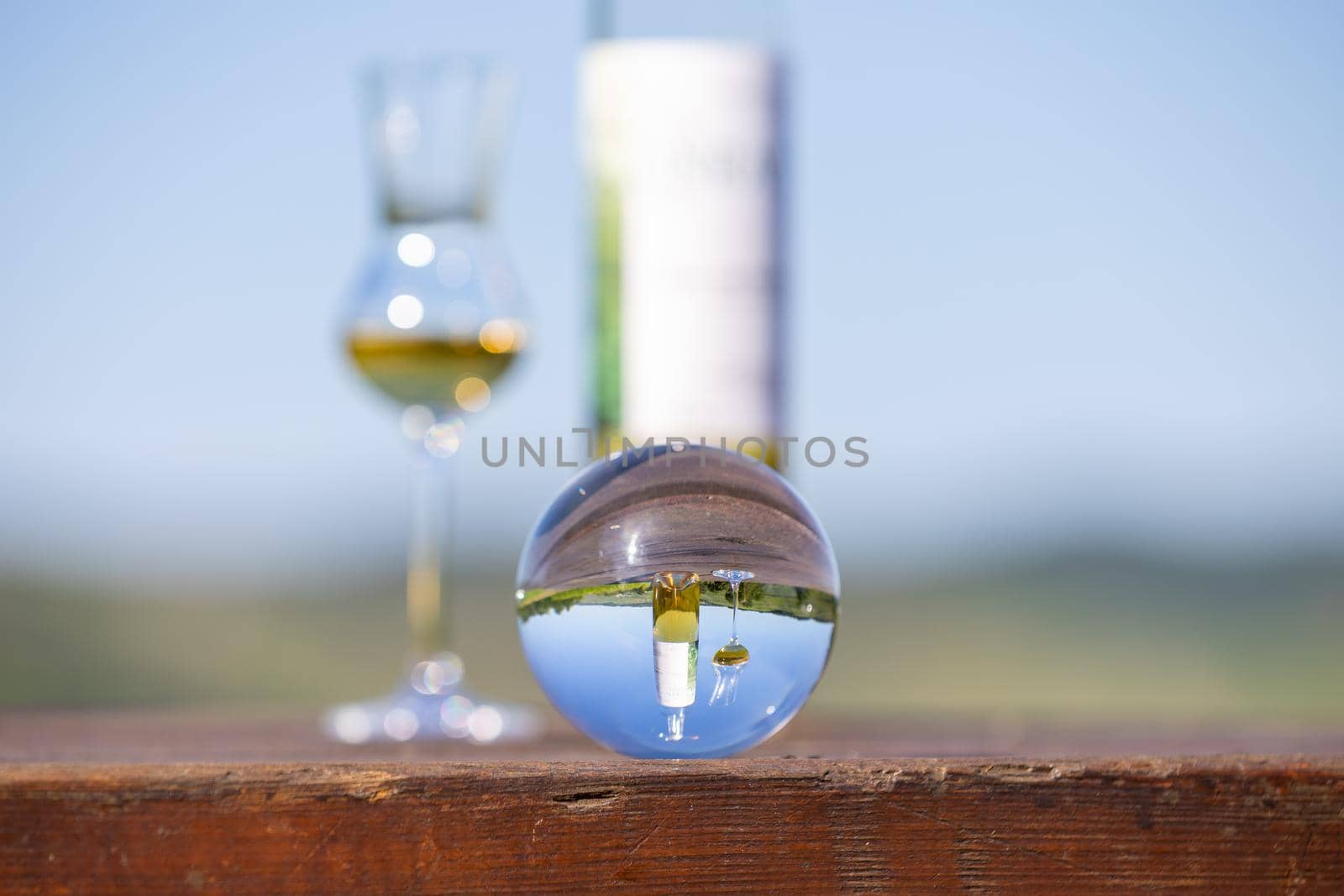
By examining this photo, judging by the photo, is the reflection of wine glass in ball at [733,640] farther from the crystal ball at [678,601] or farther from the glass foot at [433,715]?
the glass foot at [433,715]

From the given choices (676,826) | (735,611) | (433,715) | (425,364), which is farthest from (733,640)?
(425,364)

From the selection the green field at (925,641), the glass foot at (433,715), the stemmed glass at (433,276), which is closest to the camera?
the glass foot at (433,715)

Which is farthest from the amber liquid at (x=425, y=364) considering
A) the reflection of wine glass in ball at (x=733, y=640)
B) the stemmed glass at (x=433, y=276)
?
the reflection of wine glass in ball at (x=733, y=640)

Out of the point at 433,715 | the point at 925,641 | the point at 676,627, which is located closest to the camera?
the point at 676,627

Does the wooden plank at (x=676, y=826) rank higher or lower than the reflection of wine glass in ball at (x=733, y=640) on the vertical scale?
lower

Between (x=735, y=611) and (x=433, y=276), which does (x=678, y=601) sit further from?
(x=433, y=276)

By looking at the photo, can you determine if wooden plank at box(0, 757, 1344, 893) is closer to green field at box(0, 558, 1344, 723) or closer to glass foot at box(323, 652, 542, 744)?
glass foot at box(323, 652, 542, 744)
